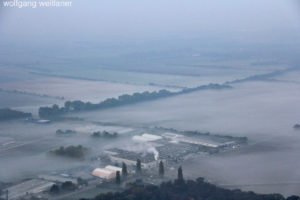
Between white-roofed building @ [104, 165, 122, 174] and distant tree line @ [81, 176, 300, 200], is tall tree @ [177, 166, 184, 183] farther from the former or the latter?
white-roofed building @ [104, 165, 122, 174]

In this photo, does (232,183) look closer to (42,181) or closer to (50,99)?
(42,181)

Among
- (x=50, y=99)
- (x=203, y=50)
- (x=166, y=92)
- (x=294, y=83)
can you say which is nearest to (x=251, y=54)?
(x=203, y=50)

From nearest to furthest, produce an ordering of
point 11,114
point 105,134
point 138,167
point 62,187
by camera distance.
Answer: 1. point 62,187
2. point 138,167
3. point 105,134
4. point 11,114

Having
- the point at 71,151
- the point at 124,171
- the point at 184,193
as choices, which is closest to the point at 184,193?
the point at 184,193

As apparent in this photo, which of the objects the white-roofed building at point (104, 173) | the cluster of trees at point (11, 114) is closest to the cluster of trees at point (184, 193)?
the white-roofed building at point (104, 173)

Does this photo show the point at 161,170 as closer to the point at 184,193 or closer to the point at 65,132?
the point at 184,193

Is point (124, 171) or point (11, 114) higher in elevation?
point (11, 114)
